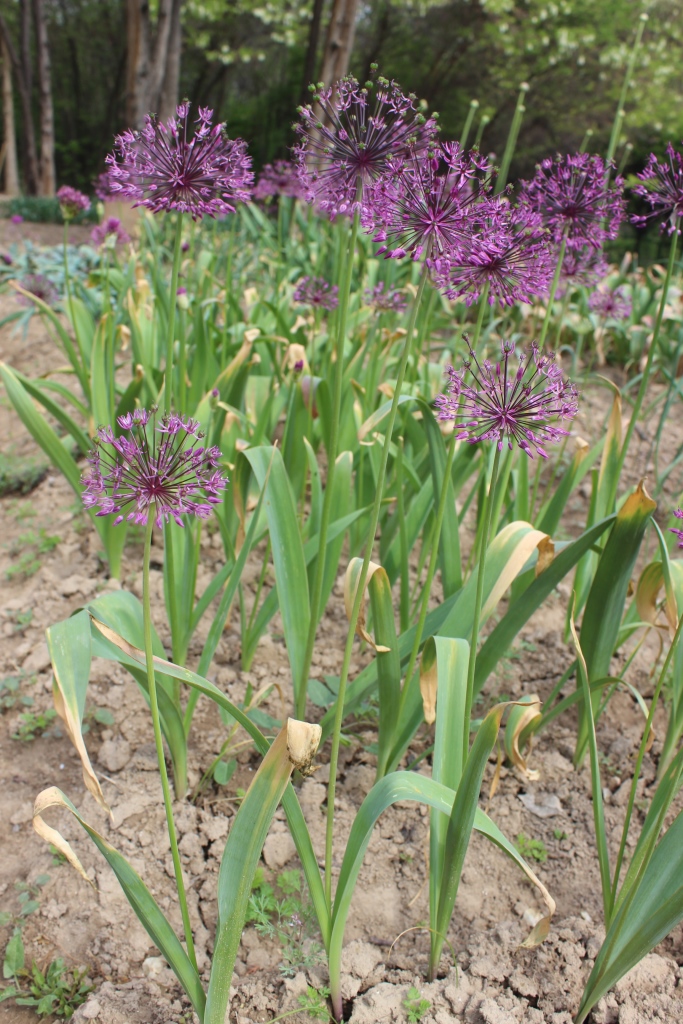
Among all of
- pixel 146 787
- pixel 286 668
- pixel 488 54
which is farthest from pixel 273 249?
pixel 488 54

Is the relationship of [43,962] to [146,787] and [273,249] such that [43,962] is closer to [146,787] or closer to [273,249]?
[146,787]

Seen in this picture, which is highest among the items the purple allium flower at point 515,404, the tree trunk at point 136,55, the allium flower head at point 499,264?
the tree trunk at point 136,55

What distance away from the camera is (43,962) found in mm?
1576

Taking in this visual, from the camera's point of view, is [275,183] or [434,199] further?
[275,183]

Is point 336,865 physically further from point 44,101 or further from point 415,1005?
point 44,101

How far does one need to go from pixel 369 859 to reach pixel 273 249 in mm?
4253

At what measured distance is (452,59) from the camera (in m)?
18.0

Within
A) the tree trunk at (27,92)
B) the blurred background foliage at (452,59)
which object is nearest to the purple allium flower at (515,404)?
the blurred background foliage at (452,59)

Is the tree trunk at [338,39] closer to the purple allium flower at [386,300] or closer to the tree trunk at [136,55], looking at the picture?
the tree trunk at [136,55]

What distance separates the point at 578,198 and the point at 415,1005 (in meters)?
1.86

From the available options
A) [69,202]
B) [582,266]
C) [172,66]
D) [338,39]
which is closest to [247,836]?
[582,266]

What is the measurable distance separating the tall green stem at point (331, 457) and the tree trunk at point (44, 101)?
1374cm

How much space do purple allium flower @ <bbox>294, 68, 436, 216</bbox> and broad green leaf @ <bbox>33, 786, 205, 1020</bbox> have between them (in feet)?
3.72

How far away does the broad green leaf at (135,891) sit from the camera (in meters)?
1.16
